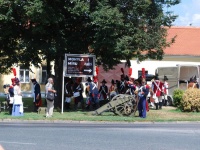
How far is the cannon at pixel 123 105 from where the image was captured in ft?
74.8

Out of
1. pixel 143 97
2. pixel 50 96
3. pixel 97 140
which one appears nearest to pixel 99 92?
pixel 143 97

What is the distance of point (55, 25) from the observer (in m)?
25.9

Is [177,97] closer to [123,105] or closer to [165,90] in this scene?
[165,90]

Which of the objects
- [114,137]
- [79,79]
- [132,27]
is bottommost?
[114,137]

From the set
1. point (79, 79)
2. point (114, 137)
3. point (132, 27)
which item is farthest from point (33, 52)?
point (114, 137)

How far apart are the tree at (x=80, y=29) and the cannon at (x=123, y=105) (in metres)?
2.46

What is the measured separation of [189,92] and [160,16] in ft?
14.1

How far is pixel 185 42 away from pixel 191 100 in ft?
88.5

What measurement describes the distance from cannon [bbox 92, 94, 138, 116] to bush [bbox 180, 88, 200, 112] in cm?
352

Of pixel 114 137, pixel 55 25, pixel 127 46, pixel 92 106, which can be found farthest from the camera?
pixel 92 106

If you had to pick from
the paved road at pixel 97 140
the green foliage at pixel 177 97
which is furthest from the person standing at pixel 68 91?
the paved road at pixel 97 140

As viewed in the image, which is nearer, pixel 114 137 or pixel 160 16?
pixel 114 137

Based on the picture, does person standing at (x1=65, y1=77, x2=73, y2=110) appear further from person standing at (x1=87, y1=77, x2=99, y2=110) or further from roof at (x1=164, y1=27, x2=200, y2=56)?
roof at (x1=164, y1=27, x2=200, y2=56)

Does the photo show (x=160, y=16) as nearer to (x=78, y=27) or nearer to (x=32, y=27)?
(x=78, y=27)
